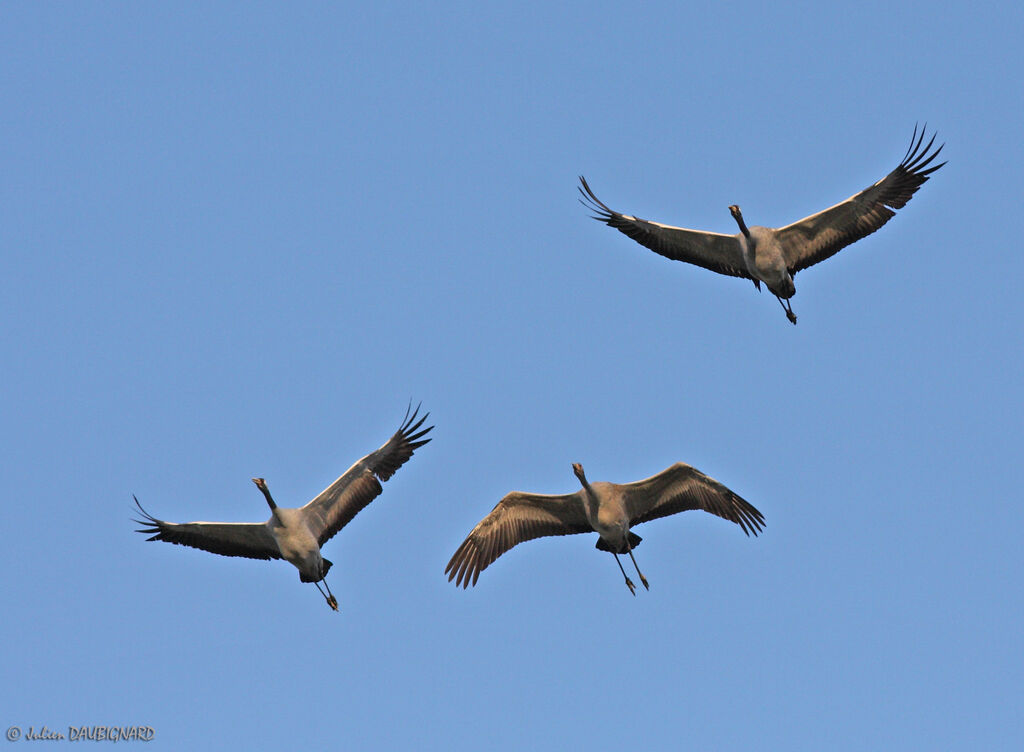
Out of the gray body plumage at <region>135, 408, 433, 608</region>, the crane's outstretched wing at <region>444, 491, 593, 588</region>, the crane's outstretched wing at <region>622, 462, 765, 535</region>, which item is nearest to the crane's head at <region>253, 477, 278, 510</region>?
the gray body plumage at <region>135, 408, 433, 608</region>

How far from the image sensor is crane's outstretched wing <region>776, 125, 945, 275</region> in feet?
67.2

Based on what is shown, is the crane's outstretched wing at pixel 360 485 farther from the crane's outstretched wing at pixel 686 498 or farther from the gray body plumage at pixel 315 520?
the crane's outstretched wing at pixel 686 498

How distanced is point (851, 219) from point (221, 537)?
11.8m

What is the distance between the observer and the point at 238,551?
20844mm

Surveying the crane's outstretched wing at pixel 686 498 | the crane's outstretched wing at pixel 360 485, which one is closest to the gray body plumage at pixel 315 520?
the crane's outstretched wing at pixel 360 485

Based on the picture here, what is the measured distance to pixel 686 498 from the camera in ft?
65.9

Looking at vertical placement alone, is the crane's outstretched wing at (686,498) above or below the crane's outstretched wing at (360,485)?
below

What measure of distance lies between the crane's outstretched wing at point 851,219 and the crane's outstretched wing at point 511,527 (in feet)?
18.6

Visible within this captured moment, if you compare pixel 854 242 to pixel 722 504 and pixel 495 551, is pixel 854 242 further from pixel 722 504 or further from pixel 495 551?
pixel 495 551

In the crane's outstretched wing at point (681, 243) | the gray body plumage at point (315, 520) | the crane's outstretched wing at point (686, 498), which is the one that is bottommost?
the crane's outstretched wing at point (686, 498)

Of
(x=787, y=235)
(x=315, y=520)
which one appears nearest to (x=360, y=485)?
(x=315, y=520)

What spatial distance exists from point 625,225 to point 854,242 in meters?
3.88

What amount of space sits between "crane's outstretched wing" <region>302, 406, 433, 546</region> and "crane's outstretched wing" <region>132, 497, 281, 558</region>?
2.81ft

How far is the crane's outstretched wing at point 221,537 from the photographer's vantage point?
2020cm
